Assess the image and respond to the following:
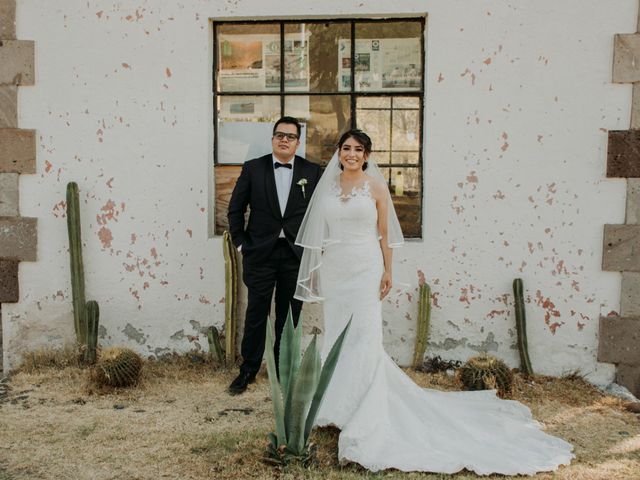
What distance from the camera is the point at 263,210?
4.46 meters

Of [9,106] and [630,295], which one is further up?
[9,106]

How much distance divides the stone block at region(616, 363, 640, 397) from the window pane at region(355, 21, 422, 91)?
2551 mm

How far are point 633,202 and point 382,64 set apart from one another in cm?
207

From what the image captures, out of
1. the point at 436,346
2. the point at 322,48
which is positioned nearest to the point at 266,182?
the point at 322,48

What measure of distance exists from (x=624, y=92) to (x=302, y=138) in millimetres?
2330

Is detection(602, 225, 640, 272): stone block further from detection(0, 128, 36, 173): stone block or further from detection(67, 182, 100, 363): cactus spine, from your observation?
detection(0, 128, 36, 173): stone block

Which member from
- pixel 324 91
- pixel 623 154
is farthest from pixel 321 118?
pixel 623 154

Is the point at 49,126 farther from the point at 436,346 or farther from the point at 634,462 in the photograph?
the point at 634,462

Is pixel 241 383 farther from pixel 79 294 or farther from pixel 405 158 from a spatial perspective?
pixel 405 158

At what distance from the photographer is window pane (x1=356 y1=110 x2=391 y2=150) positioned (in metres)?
4.95

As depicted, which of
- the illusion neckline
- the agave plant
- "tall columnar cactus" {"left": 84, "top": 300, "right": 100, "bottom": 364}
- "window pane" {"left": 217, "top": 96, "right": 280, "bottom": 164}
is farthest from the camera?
"window pane" {"left": 217, "top": 96, "right": 280, "bottom": 164}

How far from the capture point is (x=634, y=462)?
11.2 ft

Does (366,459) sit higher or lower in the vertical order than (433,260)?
lower

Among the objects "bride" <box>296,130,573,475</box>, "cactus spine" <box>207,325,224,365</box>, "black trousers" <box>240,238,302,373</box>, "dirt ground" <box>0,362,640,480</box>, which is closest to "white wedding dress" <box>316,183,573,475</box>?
"bride" <box>296,130,573,475</box>
